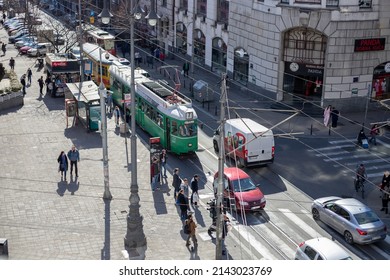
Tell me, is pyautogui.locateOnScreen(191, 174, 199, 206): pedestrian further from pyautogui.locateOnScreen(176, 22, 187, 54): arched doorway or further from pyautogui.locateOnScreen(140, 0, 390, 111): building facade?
pyautogui.locateOnScreen(176, 22, 187, 54): arched doorway

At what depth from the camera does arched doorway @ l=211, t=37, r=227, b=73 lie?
5331cm

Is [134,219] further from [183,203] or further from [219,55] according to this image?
[219,55]

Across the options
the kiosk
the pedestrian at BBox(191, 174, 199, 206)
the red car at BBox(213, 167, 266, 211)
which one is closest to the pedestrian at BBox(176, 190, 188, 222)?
the pedestrian at BBox(191, 174, 199, 206)

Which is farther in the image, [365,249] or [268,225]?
[268,225]

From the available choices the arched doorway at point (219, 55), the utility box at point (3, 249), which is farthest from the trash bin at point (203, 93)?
the utility box at point (3, 249)

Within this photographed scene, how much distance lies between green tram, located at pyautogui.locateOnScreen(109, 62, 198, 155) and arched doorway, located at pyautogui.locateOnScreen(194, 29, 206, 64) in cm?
1824

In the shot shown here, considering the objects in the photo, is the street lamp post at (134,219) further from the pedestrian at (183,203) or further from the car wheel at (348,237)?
the car wheel at (348,237)

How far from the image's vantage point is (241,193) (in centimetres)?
2755

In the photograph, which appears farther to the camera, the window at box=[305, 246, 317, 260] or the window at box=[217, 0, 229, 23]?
the window at box=[217, 0, 229, 23]

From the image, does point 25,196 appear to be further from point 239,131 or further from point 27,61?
point 27,61

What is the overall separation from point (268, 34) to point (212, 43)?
10689 mm

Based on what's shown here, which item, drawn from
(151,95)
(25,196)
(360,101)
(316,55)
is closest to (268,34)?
(316,55)

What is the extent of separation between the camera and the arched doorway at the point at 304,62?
143 feet

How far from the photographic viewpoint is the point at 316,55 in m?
43.9
